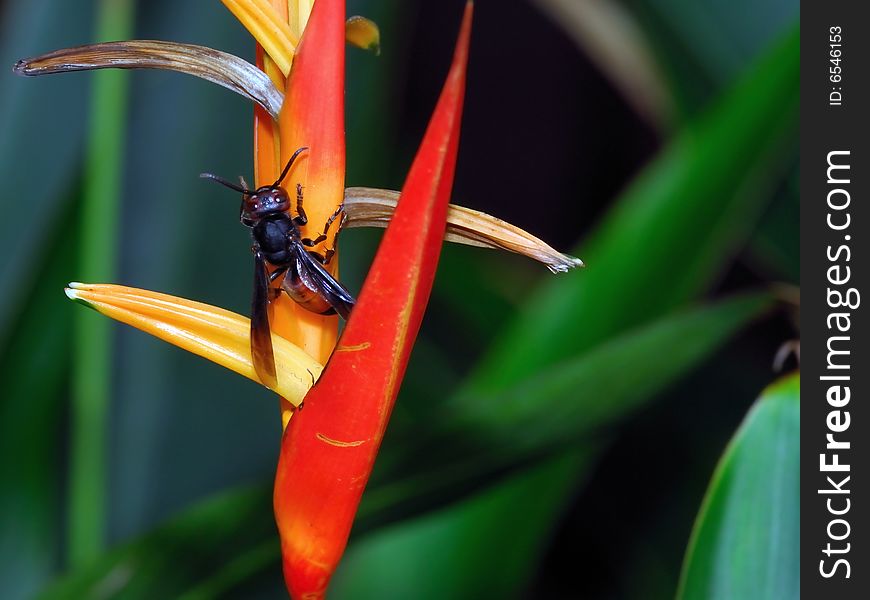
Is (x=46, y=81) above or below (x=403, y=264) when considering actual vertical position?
above

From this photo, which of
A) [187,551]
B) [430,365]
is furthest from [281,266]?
[430,365]

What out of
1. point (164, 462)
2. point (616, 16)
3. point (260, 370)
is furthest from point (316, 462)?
point (616, 16)

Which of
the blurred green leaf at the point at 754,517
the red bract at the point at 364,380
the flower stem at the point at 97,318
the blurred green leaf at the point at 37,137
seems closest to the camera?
the red bract at the point at 364,380

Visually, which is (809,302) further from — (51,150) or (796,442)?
(51,150)

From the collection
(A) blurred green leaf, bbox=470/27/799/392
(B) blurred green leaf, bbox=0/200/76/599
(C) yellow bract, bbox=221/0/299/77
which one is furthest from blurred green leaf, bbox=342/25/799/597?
(C) yellow bract, bbox=221/0/299/77

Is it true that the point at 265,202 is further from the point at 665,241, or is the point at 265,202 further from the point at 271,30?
the point at 665,241

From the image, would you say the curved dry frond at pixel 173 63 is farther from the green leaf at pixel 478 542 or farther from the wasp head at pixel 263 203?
the green leaf at pixel 478 542

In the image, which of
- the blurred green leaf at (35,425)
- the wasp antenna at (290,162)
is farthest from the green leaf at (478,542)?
the wasp antenna at (290,162)

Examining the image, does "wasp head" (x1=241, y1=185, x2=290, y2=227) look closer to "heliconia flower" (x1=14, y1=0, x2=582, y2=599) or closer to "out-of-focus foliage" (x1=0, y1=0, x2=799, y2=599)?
"heliconia flower" (x1=14, y1=0, x2=582, y2=599)
